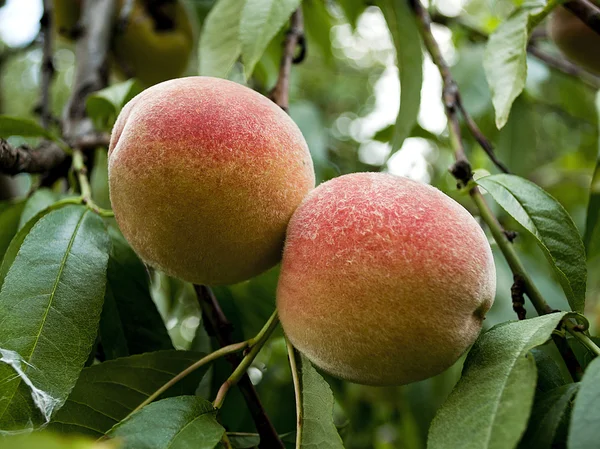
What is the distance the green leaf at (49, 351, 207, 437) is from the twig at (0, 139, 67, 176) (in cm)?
40

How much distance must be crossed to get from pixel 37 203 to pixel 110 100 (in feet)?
0.98

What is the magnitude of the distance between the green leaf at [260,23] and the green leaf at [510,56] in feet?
1.25

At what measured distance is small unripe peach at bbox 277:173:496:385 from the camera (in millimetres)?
733

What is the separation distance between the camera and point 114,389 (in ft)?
2.97

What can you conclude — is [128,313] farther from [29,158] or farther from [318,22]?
[318,22]

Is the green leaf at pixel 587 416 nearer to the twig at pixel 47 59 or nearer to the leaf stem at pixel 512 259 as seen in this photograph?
the leaf stem at pixel 512 259

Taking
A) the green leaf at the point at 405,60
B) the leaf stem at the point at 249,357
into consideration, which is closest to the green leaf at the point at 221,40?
the green leaf at the point at 405,60

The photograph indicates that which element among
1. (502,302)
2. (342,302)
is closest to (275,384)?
(502,302)

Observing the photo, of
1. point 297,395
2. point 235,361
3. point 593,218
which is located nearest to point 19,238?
point 235,361

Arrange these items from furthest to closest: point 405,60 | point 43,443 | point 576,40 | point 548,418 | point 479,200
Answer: point 576,40
point 405,60
point 479,200
point 548,418
point 43,443

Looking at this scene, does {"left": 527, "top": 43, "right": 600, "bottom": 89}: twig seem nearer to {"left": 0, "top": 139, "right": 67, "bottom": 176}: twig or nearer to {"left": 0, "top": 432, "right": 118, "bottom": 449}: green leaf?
{"left": 0, "top": 139, "right": 67, "bottom": 176}: twig

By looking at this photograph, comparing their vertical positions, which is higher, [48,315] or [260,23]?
[260,23]

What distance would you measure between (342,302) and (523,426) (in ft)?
0.83

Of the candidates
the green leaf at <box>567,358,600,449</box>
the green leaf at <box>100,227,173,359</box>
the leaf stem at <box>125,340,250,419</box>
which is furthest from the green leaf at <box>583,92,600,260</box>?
the green leaf at <box>100,227,173,359</box>
